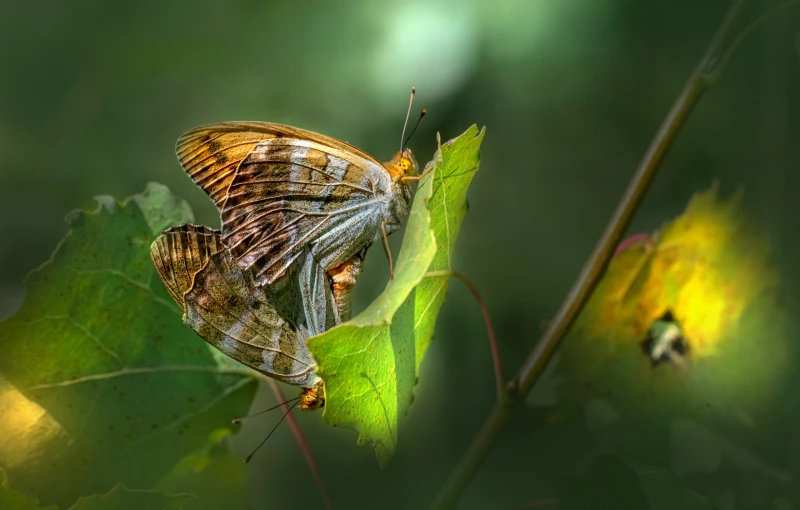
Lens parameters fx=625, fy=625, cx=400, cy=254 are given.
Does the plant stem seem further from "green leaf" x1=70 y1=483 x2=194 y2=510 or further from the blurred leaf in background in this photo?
"green leaf" x1=70 y1=483 x2=194 y2=510

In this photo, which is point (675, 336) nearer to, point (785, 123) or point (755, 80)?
point (785, 123)

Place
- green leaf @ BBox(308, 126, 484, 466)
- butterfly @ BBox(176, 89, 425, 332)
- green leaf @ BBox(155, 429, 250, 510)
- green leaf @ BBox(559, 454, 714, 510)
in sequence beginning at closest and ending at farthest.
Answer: green leaf @ BBox(308, 126, 484, 466), green leaf @ BBox(559, 454, 714, 510), butterfly @ BBox(176, 89, 425, 332), green leaf @ BBox(155, 429, 250, 510)

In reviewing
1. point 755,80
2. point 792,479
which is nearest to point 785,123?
point 755,80

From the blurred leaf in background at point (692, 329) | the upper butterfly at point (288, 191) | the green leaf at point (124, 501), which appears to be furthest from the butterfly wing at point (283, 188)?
the blurred leaf in background at point (692, 329)

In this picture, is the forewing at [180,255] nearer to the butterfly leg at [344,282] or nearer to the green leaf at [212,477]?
the butterfly leg at [344,282]

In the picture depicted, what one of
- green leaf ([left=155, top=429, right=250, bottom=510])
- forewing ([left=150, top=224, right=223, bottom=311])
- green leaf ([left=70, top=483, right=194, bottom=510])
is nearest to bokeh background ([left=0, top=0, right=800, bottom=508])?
green leaf ([left=155, top=429, right=250, bottom=510])

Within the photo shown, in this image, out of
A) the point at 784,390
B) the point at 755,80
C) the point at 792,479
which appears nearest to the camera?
the point at 792,479
